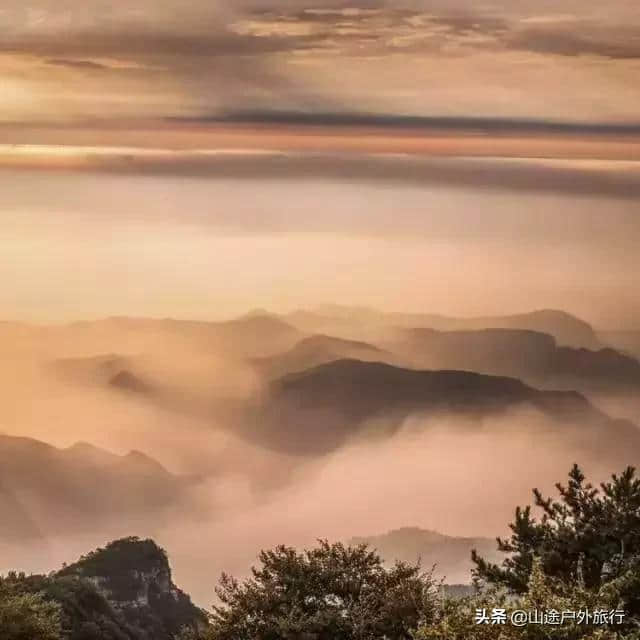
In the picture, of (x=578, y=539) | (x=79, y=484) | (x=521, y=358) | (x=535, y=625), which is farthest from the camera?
(x=79, y=484)

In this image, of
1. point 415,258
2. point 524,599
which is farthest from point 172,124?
point 524,599

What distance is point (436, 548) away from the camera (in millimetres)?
40094

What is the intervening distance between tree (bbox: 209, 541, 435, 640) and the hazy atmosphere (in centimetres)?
2013

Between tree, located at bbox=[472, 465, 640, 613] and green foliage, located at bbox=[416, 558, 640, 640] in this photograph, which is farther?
tree, located at bbox=[472, 465, 640, 613]

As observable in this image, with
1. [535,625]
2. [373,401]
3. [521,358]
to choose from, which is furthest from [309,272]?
[535,625]

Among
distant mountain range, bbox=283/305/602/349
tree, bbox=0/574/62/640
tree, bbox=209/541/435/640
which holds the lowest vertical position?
distant mountain range, bbox=283/305/602/349

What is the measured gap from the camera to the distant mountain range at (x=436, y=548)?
38844 mm

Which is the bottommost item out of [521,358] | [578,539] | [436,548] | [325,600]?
[436,548]

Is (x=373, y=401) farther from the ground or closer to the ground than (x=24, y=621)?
closer to the ground

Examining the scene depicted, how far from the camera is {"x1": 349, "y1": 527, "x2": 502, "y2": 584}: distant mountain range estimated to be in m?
38.8

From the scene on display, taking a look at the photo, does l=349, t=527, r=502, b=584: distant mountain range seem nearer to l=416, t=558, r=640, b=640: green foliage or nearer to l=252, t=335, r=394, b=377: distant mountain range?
l=252, t=335, r=394, b=377: distant mountain range

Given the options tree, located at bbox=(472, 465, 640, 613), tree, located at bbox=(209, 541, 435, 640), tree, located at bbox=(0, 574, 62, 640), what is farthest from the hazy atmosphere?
tree, located at bbox=(472, 465, 640, 613)

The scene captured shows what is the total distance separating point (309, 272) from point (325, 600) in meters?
28.4

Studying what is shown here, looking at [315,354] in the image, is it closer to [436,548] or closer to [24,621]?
[436,548]
